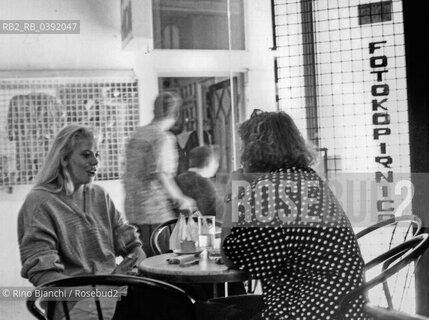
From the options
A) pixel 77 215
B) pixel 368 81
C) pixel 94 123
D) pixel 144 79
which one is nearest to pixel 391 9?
pixel 368 81

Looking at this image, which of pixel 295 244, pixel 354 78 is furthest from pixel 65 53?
pixel 354 78

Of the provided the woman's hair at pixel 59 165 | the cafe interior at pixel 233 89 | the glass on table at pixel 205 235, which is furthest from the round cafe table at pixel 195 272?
the woman's hair at pixel 59 165

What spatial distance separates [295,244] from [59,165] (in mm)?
843

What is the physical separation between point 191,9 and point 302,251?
45.6 inches

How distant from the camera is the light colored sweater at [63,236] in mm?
2025

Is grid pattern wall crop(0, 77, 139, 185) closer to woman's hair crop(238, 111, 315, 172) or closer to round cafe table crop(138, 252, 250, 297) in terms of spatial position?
round cafe table crop(138, 252, 250, 297)

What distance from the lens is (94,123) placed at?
7.32 ft

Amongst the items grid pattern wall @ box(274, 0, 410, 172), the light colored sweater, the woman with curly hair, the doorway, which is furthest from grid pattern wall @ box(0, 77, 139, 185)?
grid pattern wall @ box(274, 0, 410, 172)

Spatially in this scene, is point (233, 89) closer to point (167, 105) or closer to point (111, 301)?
point (167, 105)

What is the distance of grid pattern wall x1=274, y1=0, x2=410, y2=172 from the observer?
2668 mm

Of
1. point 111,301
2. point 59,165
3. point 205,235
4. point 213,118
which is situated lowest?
point 111,301

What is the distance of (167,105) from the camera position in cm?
241

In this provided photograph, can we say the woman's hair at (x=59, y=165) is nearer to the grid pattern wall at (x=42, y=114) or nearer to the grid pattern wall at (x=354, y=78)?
the grid pattern wall at (x=42, y=114)

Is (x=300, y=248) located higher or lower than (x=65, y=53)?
lower
